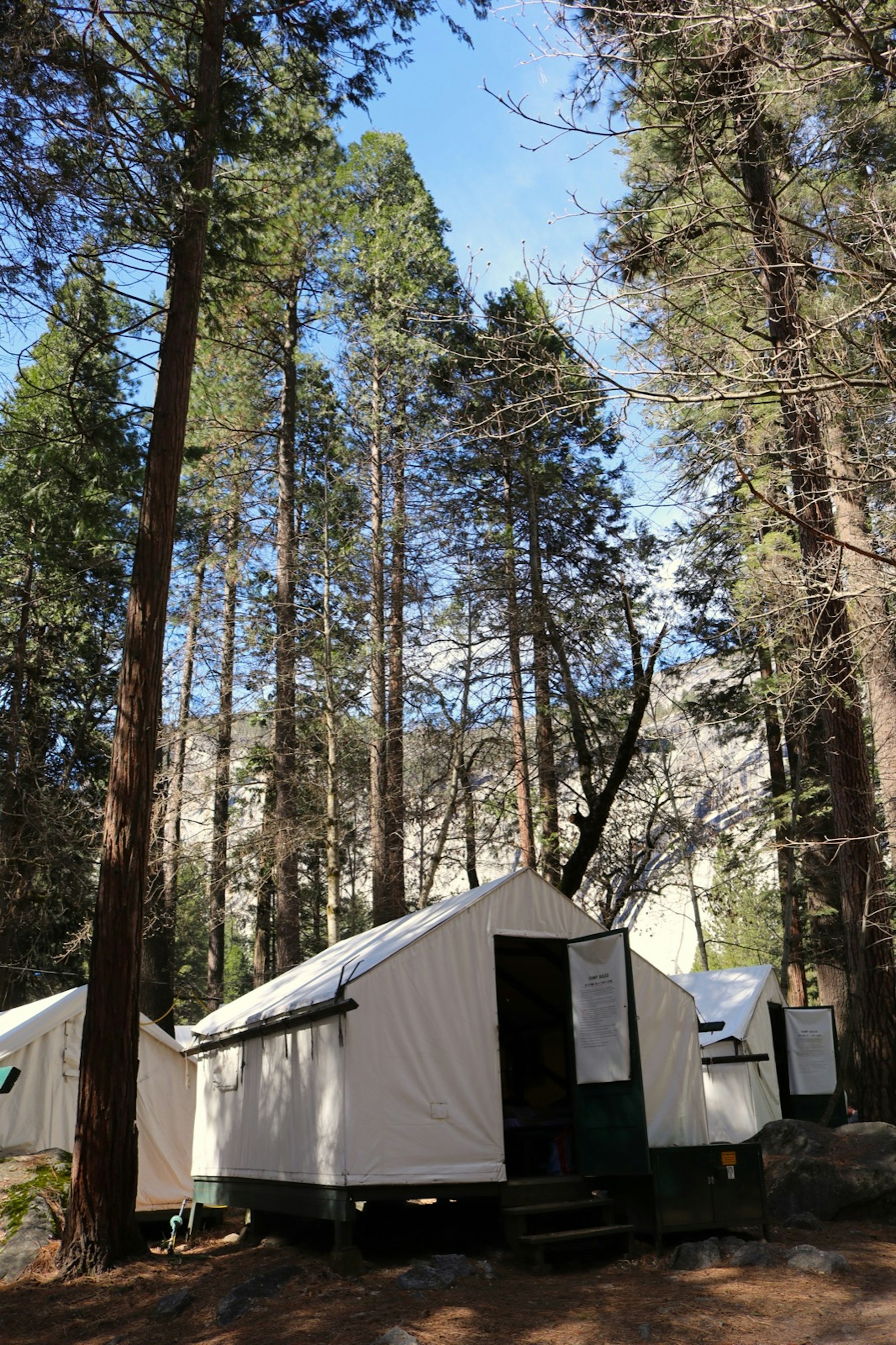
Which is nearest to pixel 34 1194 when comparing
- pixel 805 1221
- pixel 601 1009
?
pixel 601 1009

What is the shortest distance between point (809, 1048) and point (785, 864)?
348 cm

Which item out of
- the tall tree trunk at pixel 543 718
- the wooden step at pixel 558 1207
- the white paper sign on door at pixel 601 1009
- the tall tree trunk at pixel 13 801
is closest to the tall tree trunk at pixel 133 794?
the wooden step at pixel 558 1207

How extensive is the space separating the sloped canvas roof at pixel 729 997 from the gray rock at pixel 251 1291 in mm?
7479

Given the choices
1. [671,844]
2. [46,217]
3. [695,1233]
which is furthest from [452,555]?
[695,1233]

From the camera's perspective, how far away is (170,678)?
64.6 feet

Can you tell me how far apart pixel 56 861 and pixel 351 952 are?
7844 millimetres

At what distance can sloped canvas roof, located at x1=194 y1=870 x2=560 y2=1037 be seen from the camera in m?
7.70

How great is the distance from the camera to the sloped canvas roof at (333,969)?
25.2ft

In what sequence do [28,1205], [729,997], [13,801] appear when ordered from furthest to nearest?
[13,801] → [729,997] → [28,1205]

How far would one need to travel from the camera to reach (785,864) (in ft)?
56.1

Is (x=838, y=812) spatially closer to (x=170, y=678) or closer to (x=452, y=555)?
(x=452, y=555)

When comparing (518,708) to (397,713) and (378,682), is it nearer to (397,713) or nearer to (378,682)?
(397,713)

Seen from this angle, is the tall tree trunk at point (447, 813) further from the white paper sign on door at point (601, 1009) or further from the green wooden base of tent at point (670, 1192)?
the green wooden base of tent at point (670, 1192)

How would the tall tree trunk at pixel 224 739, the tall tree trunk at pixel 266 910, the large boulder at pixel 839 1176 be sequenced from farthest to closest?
the tall tree trunk at pixel 266 910
the tall tree trunk at pixel 224 739
the large boulder at pixel 839 1176
